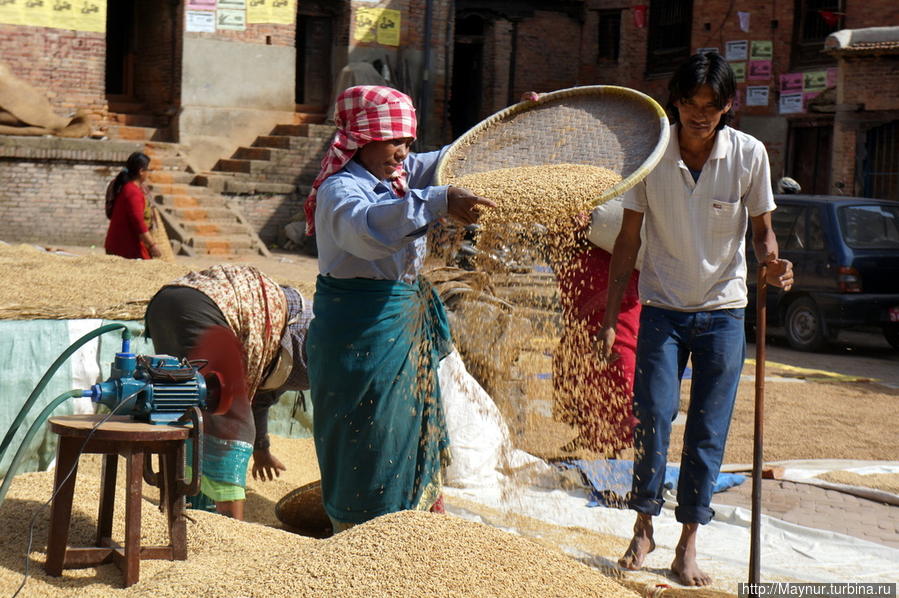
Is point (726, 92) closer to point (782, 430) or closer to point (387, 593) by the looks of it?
point (387, 593)

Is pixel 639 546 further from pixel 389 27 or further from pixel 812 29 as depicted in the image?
pixel 812 29

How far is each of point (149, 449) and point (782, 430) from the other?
443cm

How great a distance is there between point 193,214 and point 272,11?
423 cm

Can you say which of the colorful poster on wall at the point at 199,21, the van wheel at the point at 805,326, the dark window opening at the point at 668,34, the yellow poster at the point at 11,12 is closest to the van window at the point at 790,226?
the van wheel at the point at 805,326

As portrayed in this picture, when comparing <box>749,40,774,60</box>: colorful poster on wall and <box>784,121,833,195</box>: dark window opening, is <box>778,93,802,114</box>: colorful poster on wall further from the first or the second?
<box>749,40,774,60</box>: colorful poster on wall

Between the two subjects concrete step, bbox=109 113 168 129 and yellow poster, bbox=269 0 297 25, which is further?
yellow poster, bbox=269 0 297 25

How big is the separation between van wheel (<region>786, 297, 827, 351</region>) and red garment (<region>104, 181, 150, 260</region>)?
239 inches

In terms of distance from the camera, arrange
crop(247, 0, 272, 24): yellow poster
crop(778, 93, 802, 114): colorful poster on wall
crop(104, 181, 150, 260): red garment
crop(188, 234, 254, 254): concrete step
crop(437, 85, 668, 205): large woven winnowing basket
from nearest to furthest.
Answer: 1. crop(437, 85, 668, 205): large woven winnowing basket
2. crop(104, 181, 150, 260): red garment
3. crop(188, 234, 254, 254): concrete step
4. crop(247, 0, 272, 24): yellow poster
5. crop(778, 93, 802, 114): colorful poster on wall

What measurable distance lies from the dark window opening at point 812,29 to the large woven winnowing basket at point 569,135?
1584 cm

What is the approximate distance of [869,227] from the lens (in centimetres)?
1066

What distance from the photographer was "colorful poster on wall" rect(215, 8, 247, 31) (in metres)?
16.7

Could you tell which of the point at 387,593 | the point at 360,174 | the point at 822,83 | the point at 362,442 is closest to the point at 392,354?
the point at 362,442

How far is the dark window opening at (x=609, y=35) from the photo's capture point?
2294 cm

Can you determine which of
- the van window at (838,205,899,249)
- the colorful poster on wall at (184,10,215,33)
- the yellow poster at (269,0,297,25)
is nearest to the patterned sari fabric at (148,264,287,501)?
the van window at (838,205,899,249)
